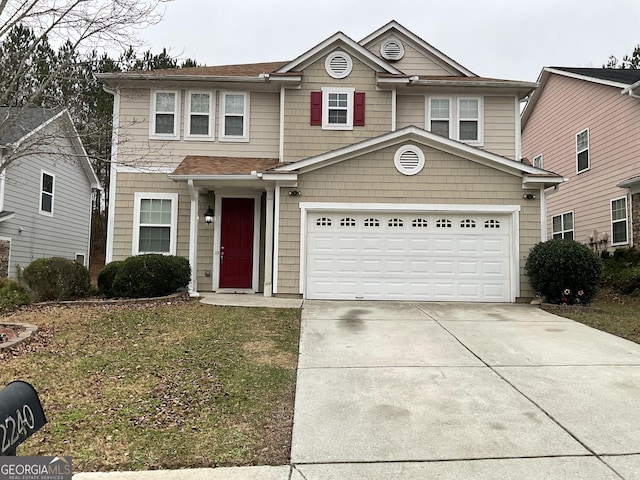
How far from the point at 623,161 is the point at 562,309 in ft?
23.7

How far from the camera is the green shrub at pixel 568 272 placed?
31.2ft

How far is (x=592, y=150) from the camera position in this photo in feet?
51.3

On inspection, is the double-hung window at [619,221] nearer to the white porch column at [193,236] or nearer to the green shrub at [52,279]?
the white porch column at [193,236]

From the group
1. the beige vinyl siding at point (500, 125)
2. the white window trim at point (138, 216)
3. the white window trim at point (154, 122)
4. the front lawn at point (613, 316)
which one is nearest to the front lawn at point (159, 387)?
the white window trim at point (138, 216)

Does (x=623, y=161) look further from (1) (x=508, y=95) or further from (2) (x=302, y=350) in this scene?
(2) (x=302, y=350)

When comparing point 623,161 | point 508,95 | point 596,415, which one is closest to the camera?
point 596,415

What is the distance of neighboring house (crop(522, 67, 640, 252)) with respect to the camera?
542 inches

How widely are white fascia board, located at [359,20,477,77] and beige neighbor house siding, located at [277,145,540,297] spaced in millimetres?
4429

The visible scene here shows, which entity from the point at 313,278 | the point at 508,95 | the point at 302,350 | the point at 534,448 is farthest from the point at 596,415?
the point at 508,95

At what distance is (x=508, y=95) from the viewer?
1261 centimetres

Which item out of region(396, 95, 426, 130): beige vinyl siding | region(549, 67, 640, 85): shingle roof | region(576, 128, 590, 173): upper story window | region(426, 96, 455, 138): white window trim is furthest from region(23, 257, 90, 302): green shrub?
region(576, 128, 590, 173): upper story window

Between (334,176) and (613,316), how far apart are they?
20.3 feet

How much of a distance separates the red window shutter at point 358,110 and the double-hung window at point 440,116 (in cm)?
191

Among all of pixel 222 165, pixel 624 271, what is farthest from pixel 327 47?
pixel 624 271
